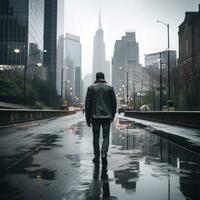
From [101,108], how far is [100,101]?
0.18 metres

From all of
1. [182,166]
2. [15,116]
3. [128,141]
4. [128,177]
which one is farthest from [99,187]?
[15,116]

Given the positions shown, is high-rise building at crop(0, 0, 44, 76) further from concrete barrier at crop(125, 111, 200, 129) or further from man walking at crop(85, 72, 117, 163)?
man walking at crop(85, 72, 117, 163)

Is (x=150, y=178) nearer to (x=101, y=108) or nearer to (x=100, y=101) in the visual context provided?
(x=101, y=108)

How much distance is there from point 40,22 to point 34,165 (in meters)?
155

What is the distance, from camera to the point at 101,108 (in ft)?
28.8

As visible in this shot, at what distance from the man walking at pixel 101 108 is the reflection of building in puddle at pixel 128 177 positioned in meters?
1.20

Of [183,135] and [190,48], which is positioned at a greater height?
[190,48]

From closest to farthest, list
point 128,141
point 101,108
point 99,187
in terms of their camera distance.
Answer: point 99,187
point 101,108
point 128,141

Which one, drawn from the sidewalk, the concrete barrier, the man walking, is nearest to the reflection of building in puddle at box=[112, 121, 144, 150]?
the sidewalk

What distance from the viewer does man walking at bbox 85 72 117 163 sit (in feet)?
28.7

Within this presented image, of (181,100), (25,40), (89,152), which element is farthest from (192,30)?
(89,152)

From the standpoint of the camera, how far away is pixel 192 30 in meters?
117

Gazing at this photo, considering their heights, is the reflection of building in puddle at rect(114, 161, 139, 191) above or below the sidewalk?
below

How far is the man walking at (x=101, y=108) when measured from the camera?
8758 mm
